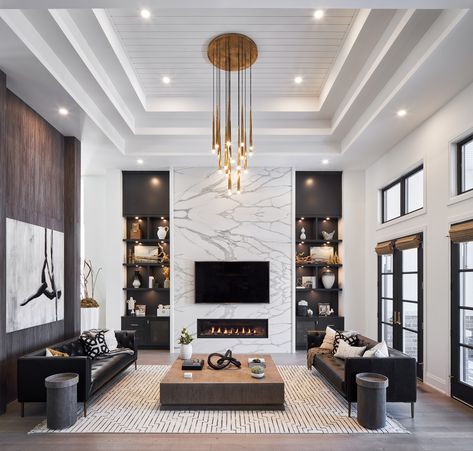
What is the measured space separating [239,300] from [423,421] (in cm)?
433

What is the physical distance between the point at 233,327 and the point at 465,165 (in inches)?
193

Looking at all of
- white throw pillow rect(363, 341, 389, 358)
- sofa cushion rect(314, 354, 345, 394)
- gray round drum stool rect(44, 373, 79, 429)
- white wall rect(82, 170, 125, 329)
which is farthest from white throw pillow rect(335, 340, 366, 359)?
white wall rect(82, 170, 125, 329)

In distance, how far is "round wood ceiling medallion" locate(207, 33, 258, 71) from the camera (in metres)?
5.16

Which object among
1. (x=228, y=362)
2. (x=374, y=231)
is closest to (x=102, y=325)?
(x=228, y=362)

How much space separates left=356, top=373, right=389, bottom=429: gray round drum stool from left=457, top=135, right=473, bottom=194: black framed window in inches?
93.6

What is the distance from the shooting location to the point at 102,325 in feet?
29.3

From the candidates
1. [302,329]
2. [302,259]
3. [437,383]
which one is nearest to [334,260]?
[302,259]

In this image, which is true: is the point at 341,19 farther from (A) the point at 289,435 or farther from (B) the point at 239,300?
(B) the point at 239,300

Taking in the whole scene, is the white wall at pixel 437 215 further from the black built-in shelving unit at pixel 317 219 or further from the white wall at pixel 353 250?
the black built-in shelving unit at pixel 317 219

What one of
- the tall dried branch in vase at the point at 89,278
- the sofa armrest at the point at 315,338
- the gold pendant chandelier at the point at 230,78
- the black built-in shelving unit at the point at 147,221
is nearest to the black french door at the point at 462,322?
the sofa armrest at the point at 315,338

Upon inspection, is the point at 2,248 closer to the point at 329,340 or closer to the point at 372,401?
the point at 372,401

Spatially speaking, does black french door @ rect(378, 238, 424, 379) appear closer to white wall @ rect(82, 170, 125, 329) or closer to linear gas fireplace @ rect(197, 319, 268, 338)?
linear gas fireplace @ rect(197, 319, 268, 338)

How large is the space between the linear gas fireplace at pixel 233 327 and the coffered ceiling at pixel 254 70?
3007mm

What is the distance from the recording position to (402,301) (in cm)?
687
